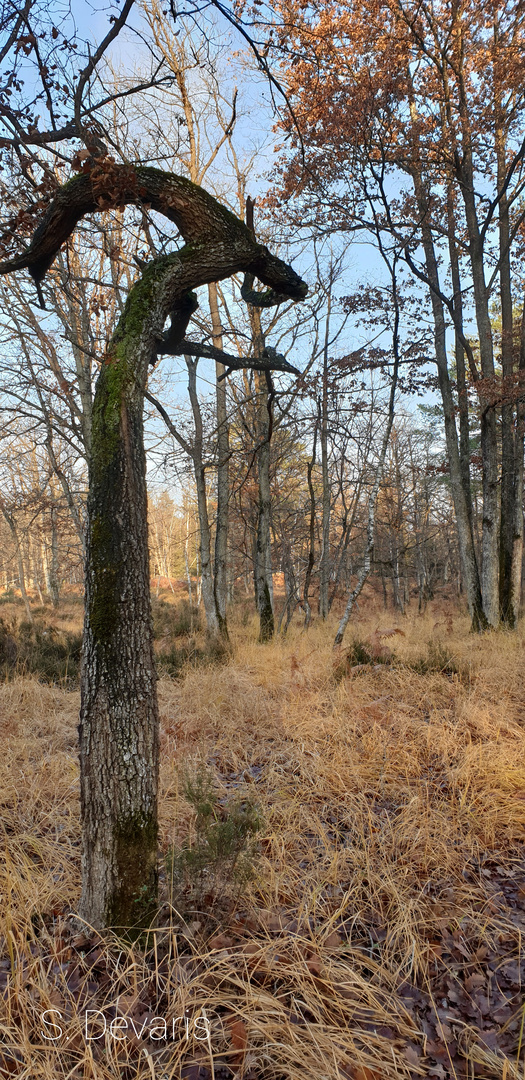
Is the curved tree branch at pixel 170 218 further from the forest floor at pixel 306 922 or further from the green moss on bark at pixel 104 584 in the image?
the forest floor at pixel 306 922

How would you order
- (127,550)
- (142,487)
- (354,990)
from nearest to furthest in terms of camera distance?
(354,990) < (127,550) < (142,487)

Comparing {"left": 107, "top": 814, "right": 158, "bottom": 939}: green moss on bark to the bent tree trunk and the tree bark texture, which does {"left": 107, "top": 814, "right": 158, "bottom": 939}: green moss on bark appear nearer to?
the bent tree trunk

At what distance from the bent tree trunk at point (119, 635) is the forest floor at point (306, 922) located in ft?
1.03

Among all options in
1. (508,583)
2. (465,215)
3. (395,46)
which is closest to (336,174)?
(395,46)

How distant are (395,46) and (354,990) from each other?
441 inches

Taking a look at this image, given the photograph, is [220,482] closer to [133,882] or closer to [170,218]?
[170,218]

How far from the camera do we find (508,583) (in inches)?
380

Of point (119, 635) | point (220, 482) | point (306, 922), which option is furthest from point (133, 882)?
point (220, 482)

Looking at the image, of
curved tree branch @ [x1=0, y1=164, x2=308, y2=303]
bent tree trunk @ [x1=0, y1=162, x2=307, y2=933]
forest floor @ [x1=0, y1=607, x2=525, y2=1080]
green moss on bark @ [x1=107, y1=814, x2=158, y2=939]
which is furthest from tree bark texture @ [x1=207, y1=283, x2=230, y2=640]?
green moss on bark @ [x1=107, y1=814, x2=158, y2=939]

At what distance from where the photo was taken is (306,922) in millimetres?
2469

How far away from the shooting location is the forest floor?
187 cm

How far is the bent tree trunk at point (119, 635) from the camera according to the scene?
7.55 ft

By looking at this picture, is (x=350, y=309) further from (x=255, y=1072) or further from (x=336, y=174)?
(x=255, y=1072)

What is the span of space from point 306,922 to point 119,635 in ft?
5.60
